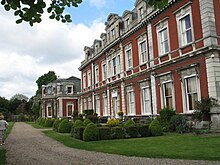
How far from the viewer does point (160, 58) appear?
20.1 metres

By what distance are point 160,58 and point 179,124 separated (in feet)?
19.9

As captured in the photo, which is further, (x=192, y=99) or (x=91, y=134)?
(x=192, y=99)

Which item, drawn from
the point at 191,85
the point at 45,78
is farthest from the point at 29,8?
the point at 45,78

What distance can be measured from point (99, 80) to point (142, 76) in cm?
1205

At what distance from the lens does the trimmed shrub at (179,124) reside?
15.7 meters

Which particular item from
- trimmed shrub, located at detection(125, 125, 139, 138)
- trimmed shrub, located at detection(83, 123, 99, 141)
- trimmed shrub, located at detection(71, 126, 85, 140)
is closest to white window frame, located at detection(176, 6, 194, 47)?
trimmed shrub, located at detection(125, 125, 139, 138)

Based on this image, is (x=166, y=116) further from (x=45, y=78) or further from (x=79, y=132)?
(x=45, y=78)

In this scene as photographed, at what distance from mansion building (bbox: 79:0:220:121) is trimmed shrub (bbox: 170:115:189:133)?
121 cm

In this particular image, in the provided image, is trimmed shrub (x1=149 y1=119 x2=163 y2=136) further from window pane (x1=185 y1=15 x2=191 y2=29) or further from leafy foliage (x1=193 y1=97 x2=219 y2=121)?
window pane (x1=185 y1=15 x2=191 y2=29)

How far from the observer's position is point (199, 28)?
53.1 ft

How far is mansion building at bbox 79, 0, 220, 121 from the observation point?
51.2 ft

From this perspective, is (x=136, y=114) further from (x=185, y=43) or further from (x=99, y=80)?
(x=99, y=80)

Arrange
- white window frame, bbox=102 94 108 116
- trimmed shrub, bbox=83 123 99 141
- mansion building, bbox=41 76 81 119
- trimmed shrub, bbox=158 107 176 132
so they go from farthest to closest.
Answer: mansion building, bbox=41 76 81 119, white window frame, bbox=102 94 108 116, trimmed shrub, bbox=158 107 176 132, trimmed shrub, bbox=83 123 99 141

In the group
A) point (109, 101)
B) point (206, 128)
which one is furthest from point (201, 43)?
point (109, 101)
